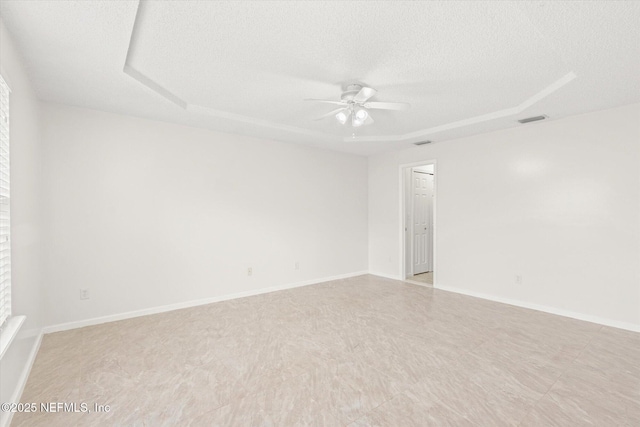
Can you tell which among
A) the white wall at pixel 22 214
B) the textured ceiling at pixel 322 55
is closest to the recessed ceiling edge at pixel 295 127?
the textured ceiling at pixel 322 55

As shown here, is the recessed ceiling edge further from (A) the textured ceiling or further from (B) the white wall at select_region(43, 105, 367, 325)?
(B) the white wall at select_region(43, 105, 367, 325)

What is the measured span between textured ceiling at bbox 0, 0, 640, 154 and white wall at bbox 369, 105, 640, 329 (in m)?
0.47

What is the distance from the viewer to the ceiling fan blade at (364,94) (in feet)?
8.33

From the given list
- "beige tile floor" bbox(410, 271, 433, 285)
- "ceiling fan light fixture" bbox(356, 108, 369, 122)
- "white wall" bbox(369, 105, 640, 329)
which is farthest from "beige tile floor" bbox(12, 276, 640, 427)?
"ceiling fan light fixture" bbox(356, 108, 369, 122)

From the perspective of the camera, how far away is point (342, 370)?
234cm

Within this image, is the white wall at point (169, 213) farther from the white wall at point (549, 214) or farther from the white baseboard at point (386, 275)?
the white wall at point (549, 214)

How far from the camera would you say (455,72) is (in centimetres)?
254

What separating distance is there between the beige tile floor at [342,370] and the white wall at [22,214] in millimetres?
281

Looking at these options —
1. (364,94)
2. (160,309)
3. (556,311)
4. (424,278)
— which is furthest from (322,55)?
(424,278)

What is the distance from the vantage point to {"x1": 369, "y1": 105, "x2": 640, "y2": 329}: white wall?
3.22 metres

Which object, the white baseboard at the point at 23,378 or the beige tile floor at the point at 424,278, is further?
the beige tile floor at the point at 424,278

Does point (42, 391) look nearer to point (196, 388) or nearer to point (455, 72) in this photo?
point (196, 388)

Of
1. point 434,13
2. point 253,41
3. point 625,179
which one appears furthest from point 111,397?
point 625,179

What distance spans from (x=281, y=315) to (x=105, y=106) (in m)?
3.01
